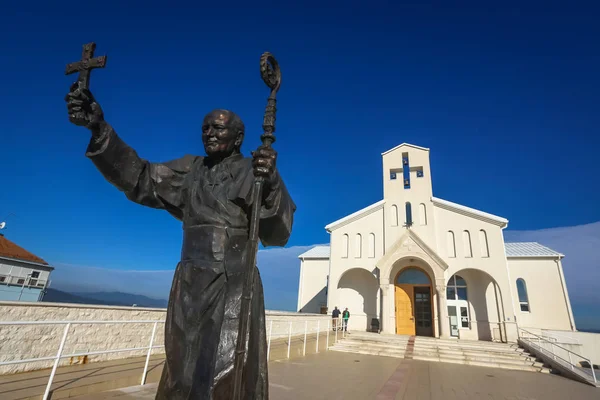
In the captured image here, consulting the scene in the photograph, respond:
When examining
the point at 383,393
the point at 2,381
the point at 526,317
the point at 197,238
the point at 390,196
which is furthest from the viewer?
the point at 390,196

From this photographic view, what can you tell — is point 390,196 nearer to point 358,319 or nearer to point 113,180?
point 358,319

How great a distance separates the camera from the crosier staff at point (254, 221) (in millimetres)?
1407

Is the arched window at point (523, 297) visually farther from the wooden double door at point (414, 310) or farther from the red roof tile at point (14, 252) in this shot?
the red roof tile at point (14, 252)

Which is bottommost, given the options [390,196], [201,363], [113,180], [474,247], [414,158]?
[201,363]

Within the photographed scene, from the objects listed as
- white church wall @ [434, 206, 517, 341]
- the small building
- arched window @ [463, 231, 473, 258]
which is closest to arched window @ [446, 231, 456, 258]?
white church wall @ [434, 206, 517, 341]

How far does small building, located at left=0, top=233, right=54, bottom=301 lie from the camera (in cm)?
2295

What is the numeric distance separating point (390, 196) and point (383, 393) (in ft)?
49.8

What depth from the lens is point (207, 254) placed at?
5.55 feet

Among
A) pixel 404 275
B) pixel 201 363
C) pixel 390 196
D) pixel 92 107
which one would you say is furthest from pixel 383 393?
pixel 390 196

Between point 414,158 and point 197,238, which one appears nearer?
point 197,238

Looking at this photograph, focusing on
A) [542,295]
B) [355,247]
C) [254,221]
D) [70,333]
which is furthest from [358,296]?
[254,221]

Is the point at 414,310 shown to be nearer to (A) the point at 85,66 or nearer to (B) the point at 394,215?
(B) the point at 394,215

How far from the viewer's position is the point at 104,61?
1.48 m

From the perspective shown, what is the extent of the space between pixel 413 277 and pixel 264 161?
739 inches
